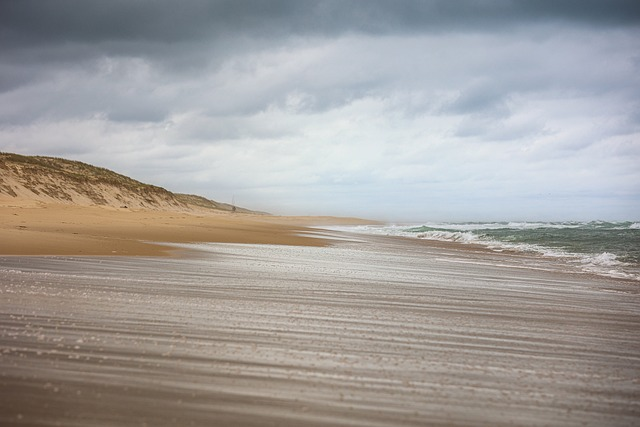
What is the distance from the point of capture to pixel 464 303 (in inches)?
252

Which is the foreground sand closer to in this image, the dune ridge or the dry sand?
the dune ridge

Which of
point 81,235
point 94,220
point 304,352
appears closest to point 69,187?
point 94,220

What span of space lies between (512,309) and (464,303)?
562 millimetres

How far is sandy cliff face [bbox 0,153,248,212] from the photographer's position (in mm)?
37812

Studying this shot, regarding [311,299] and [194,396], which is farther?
[311,299]

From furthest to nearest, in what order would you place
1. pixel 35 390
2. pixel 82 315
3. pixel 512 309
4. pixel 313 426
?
pixel 512 309 < pixel 82 315 < pixel 35 390 < pixel 313 426

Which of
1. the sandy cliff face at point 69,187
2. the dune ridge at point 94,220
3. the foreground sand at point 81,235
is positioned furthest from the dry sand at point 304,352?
the sandy cliff face at point 69,187

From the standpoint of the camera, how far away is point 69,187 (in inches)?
1676

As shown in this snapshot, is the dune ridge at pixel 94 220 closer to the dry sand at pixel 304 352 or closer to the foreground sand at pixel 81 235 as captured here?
the foreground sand at pixel 81 235

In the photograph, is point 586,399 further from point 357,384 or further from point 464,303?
point 464,303

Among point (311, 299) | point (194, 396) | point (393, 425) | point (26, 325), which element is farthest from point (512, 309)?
point (26, 325)

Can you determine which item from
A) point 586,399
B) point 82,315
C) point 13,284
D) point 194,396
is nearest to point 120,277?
point 13,284

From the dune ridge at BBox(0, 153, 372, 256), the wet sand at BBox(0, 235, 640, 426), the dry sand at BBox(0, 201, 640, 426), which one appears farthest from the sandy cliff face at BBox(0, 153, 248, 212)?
the wet sand at BBox(0, 235, 640, 426)

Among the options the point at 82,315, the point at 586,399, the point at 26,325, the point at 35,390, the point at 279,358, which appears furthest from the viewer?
the point at 82,315
